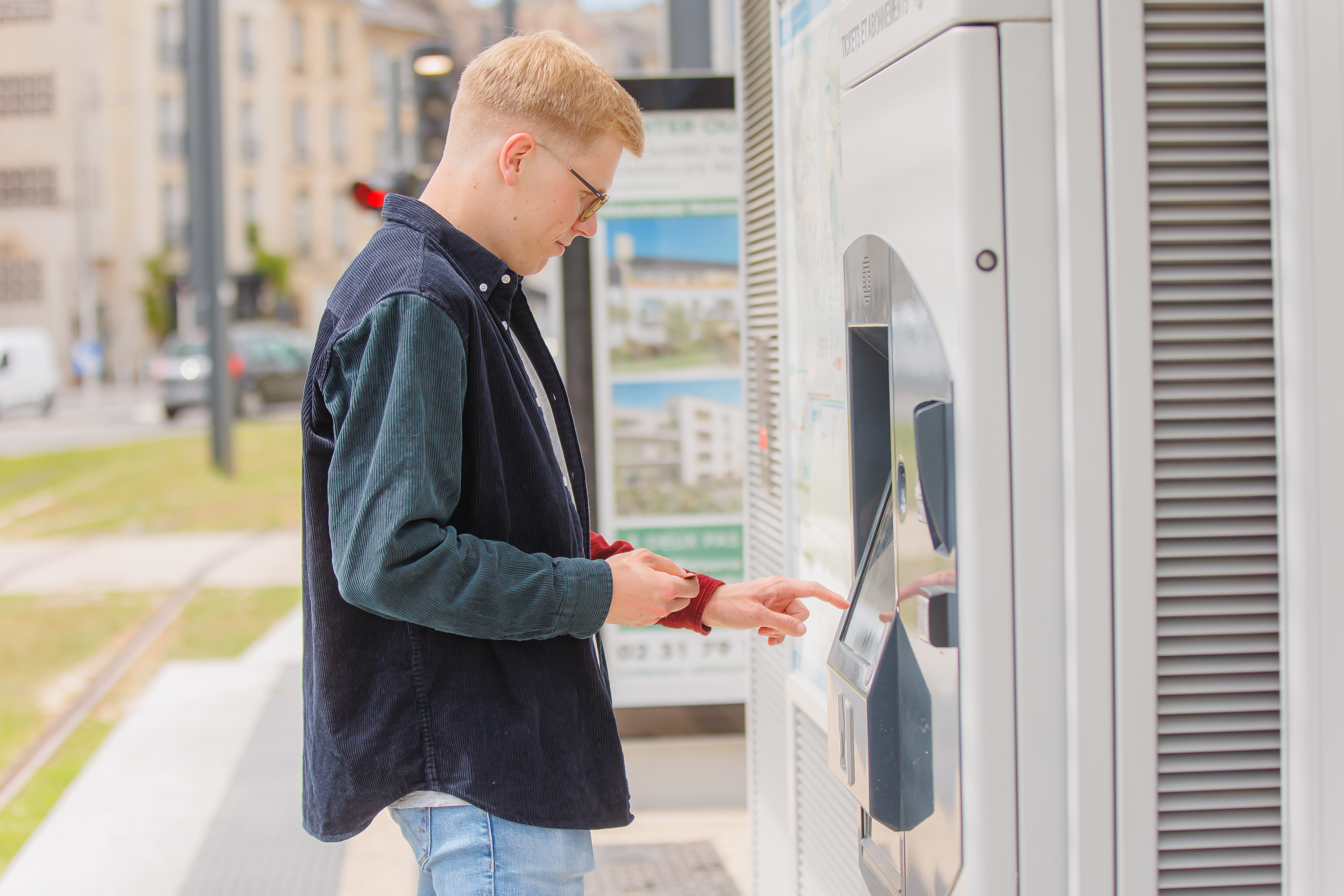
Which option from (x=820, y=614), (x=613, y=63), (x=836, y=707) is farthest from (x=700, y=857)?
(x=613, y=63)

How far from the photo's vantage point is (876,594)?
153 cm

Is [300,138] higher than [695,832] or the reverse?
higher

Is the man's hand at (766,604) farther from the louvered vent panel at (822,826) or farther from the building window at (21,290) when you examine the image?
the building window at (21,290)

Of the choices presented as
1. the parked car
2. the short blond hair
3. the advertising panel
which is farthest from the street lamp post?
the short blond hair

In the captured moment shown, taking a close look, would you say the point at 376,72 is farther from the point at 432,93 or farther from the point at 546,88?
the point at 546,88

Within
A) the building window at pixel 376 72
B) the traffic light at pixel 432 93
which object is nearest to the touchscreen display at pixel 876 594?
the traffic light at pixel 432 93

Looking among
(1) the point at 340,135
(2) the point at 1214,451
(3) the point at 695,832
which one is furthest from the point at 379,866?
(1) the point at 340,135

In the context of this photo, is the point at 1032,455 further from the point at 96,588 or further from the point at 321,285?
the point at 321,285

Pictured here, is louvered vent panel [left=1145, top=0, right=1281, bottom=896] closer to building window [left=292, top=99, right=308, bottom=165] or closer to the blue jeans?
the blue jeans

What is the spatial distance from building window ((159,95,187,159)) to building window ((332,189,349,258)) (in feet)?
16.8

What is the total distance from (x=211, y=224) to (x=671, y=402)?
11065mm

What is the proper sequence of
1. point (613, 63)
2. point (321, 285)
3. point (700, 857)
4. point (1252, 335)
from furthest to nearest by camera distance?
point (321, 285), point (613, 63), point (700, 857), point (1252, 335)

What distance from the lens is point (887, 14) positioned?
4.68 feet

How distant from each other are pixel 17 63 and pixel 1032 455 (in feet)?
139
